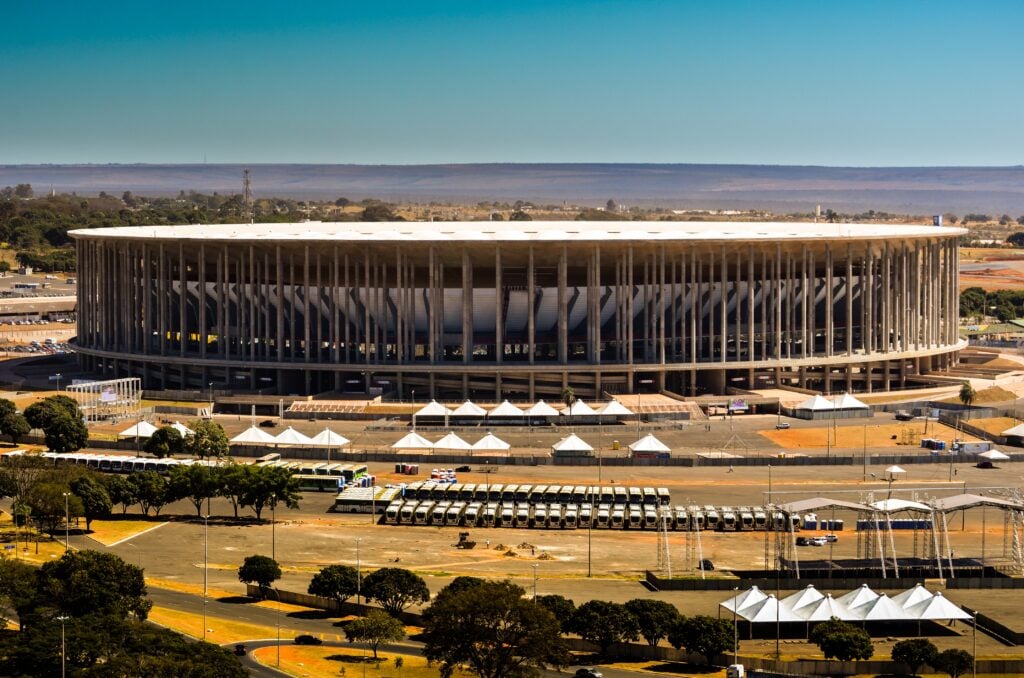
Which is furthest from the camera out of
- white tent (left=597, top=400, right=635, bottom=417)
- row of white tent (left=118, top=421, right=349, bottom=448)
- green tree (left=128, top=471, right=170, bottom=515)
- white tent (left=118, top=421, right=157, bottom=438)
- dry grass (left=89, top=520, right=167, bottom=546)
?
white tent (left=597, top=400, right=635, bottom=417)

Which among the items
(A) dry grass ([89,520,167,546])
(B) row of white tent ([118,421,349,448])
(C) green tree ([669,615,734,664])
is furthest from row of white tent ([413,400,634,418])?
(C) green tree ([669,615,734,664])

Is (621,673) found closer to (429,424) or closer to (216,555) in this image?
(216,555)

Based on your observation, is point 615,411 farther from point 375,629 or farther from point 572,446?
point 375,629

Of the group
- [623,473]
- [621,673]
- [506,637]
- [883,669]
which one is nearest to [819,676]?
[883,669]

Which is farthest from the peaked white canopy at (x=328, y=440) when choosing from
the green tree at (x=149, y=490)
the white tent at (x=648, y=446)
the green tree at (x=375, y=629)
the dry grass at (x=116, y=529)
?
the green tree at (x=375, y=629)

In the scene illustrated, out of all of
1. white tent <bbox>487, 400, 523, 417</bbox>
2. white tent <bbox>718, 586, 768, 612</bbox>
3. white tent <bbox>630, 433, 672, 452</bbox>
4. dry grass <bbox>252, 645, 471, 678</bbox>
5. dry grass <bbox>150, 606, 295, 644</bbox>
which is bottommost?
dry grass <bbox>252, 645, 471, 678</bbox>

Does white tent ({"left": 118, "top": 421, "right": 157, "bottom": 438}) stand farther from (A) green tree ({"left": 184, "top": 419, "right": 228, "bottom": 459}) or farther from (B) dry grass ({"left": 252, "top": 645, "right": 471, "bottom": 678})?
(B) dry grass ({"left": 252, "top": 645, "right": 471, "bottom": 678})
